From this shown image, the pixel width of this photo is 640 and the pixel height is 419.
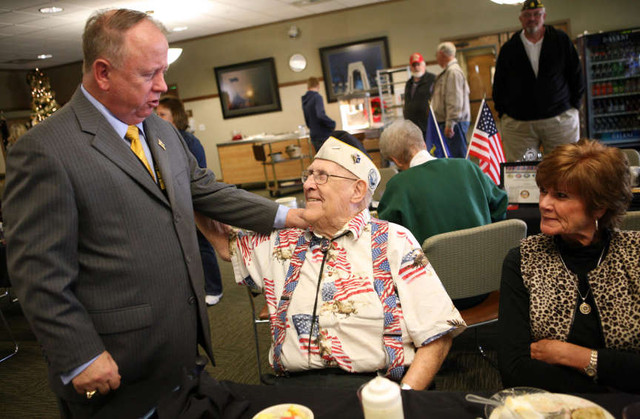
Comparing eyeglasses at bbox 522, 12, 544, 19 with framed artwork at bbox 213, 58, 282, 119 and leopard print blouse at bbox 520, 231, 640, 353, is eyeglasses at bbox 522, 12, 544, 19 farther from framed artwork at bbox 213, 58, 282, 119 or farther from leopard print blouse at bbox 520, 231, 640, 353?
framed artwork at bbox 213, 58, 282, 119

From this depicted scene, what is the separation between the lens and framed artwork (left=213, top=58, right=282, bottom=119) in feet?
36.9

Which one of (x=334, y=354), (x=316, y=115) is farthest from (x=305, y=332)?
(x=316, y=115)

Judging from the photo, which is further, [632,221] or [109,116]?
[632,221]

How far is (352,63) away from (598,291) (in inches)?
377

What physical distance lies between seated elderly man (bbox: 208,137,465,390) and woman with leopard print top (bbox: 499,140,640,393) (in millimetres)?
214

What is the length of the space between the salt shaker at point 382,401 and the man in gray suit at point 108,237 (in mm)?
782

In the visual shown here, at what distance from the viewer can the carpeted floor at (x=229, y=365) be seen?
2.74 m

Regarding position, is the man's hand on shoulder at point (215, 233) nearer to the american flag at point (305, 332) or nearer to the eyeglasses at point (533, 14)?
the american flag at point (305, 332)

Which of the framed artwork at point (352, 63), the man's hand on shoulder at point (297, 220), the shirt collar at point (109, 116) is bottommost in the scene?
the man's hand on shoulder at point (297, 220)

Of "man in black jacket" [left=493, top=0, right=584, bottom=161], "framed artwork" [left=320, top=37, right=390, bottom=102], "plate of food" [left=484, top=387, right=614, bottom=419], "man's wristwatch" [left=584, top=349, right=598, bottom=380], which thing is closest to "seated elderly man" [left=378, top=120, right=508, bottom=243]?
"man's wristwatch" [left=584, top=349, right=598, bottom=380]

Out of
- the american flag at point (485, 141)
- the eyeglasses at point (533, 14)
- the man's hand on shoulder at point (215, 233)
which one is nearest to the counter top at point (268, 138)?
the eyeglasses at point (533, 14)

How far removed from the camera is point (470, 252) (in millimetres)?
2193

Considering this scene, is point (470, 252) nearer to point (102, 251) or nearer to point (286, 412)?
point (286, 412)

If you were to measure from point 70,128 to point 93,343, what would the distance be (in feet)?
1.90
